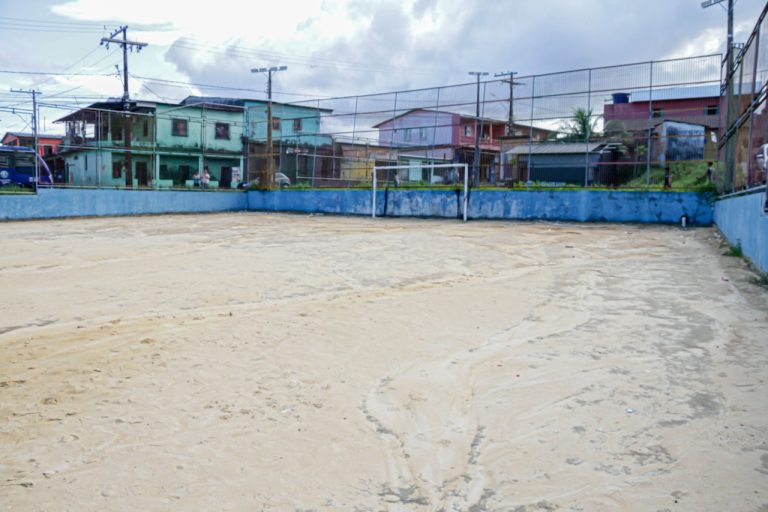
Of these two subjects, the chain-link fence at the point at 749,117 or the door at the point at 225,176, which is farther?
the door at the point at 225,176

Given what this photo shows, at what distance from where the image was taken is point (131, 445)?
10.1ft

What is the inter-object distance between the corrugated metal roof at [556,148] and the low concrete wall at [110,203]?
1245cm

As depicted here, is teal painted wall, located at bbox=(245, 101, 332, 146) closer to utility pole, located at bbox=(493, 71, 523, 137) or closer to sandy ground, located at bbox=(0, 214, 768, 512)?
utility pole, located at bbox=(493, 71, 523, 137)

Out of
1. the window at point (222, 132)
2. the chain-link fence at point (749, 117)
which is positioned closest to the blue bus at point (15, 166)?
the window at point (222, 132)

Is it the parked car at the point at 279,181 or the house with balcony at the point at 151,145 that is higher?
the house with balcony at the point at 151,145

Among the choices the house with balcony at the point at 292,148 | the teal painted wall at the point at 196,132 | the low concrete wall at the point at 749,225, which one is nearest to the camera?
the low concrete wall at the point at 749,225

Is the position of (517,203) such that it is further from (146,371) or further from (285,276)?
(146,371)

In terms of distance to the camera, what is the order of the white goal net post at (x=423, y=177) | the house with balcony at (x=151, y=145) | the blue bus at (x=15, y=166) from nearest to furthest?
the white goal net post at (x=423, y=177), the blue bus at (x=15, y=166), the house with balcony at (x=151, y=145)

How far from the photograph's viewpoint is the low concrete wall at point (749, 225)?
7.22m

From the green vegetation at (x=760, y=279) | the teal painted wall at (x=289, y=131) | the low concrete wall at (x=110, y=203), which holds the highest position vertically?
the teal painted wall at (x=289, y=131)

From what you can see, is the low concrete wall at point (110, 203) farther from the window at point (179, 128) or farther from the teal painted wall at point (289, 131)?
the window at point (179, 128)

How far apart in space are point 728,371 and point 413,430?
7.49 ft

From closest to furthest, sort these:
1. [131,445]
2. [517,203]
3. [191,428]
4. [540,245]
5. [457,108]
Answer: [131,445]
[191,428]
[540,245]
[517,203]
[457,108]

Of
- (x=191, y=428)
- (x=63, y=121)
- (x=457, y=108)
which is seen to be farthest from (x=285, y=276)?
(x=63, y=121)
